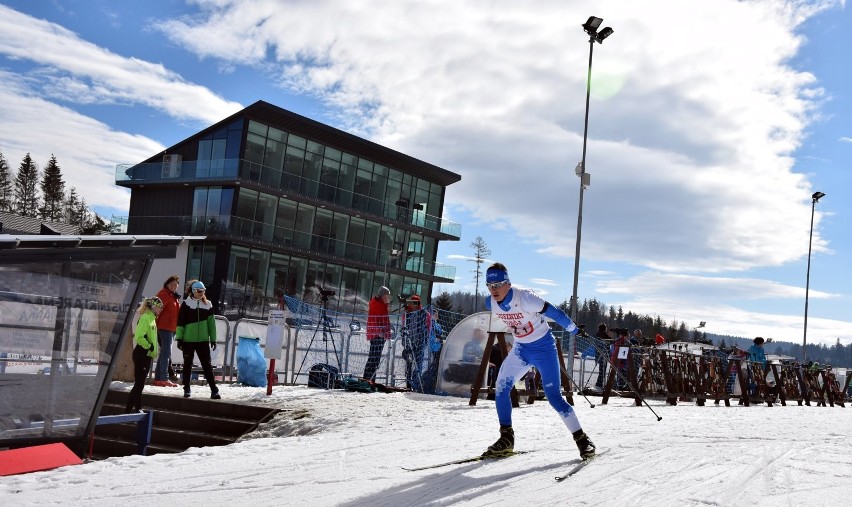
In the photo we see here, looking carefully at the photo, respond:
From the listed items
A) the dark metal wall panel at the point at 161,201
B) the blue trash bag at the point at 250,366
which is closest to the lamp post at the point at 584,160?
the blue trash bag at the point at 250,366

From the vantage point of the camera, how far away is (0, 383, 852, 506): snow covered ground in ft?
18.0

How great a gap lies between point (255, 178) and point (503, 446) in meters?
34.9

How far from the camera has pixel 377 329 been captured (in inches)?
555

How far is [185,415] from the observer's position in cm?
1059

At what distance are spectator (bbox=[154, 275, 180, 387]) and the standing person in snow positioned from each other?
6476 mm

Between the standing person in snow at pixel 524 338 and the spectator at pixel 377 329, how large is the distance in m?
6.74

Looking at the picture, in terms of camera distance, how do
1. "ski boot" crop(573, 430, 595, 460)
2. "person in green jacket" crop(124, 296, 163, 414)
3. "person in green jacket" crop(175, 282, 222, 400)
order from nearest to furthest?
"ski boot" crop(573, 430, 595, 460) < "person in green jacket" crop(124, 296, 163, 414) < "person in green jacket" crop(175, 282, 222, 400)

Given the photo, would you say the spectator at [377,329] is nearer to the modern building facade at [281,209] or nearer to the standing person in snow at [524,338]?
the standing person in snow at [524,338]

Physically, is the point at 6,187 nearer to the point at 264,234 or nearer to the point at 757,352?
the point at 264,234

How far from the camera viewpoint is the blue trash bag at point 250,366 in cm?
1416

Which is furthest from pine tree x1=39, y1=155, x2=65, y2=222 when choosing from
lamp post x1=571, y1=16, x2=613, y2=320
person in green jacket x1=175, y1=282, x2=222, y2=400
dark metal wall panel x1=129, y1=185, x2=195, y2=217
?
person in green jacket x1=175, y1=282, x2=222, y2=400

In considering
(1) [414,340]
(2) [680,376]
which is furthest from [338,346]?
(2) [680,376]

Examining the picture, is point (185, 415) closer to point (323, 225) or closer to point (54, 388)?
point (54, 388)

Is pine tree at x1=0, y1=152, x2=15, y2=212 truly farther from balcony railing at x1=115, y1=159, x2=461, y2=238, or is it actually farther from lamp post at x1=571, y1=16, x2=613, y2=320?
lamp post at x1=571, y1=16, x2=613, y2=320
